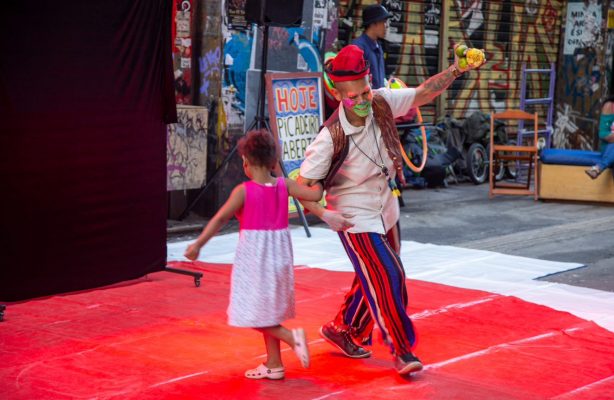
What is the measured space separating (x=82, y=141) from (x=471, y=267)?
3.50 metres

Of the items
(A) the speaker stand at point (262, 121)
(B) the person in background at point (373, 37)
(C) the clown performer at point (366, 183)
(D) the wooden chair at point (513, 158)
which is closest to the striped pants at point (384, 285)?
(C) the clown performer at point (366, 183)

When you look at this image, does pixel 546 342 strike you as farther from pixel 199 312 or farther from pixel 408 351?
pixel 199 312

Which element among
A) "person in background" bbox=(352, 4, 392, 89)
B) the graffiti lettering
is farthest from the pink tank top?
the graffiti lettering

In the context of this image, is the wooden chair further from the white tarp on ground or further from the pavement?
the white tarp on ground

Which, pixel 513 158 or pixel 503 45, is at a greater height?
pixel 503 45

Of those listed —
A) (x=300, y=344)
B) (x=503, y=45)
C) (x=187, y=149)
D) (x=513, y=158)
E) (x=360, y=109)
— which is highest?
(x=503, y=45)

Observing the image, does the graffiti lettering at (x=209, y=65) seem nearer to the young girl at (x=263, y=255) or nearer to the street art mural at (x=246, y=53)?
the street art mural at (x=246, y=53)

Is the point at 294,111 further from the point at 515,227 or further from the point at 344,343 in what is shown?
the point at 344,343

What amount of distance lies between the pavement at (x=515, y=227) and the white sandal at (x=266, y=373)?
3627mm

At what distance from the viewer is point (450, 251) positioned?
9.90 meters

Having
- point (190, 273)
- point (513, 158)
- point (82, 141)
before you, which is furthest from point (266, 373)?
point (513, 158)

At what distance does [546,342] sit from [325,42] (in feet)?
22.5

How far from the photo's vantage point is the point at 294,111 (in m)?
10.8

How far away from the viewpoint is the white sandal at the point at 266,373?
5.67m
